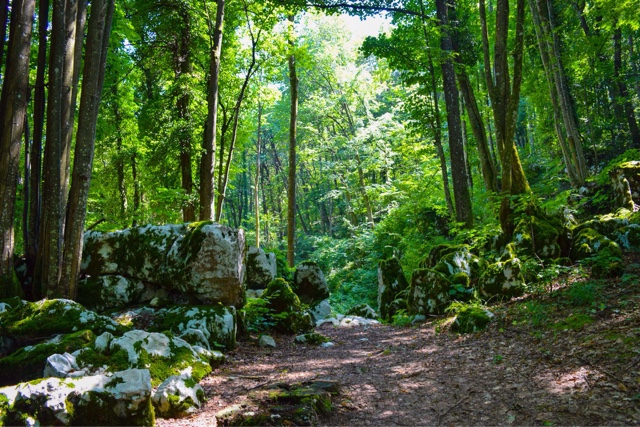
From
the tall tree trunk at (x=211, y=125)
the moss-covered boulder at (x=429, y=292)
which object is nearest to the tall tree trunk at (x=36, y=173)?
the tall tree trunk at (x=211, y=125)

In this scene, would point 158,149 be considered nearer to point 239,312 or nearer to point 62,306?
point 239,312

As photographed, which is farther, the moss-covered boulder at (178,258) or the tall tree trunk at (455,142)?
the tall tree trunk at (455,142)

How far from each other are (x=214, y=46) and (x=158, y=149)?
3365 mm

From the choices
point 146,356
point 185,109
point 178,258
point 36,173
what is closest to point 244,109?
point 185,109

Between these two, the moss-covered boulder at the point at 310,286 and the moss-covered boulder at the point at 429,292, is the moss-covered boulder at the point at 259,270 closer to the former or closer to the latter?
the moss-covered boulder at the point at 310,286

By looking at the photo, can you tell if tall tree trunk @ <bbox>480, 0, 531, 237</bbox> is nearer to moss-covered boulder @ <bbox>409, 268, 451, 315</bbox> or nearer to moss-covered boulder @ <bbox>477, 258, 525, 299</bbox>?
moss-covered boulder @ <bbox>477, 258, 525, 299</bbox>

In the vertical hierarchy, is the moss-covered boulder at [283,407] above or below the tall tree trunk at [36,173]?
below

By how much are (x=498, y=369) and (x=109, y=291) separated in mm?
6039

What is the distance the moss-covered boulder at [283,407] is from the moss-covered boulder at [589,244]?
17.3 feet

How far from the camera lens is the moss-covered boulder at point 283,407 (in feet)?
10.3

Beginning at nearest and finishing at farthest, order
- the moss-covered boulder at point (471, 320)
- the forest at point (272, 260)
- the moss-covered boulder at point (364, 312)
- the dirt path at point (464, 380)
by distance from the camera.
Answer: the dirt path at point (464, 380)
the forest at point (272, 260)
the moss-covered boulder at point (471, 320)
the moss-covered boulder at point (364, 312)

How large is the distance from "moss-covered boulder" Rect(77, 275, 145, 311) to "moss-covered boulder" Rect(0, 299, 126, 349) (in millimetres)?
1724

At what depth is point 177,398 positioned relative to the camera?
11.6 feet

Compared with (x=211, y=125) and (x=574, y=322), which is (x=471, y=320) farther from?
(x=211, y=125)
